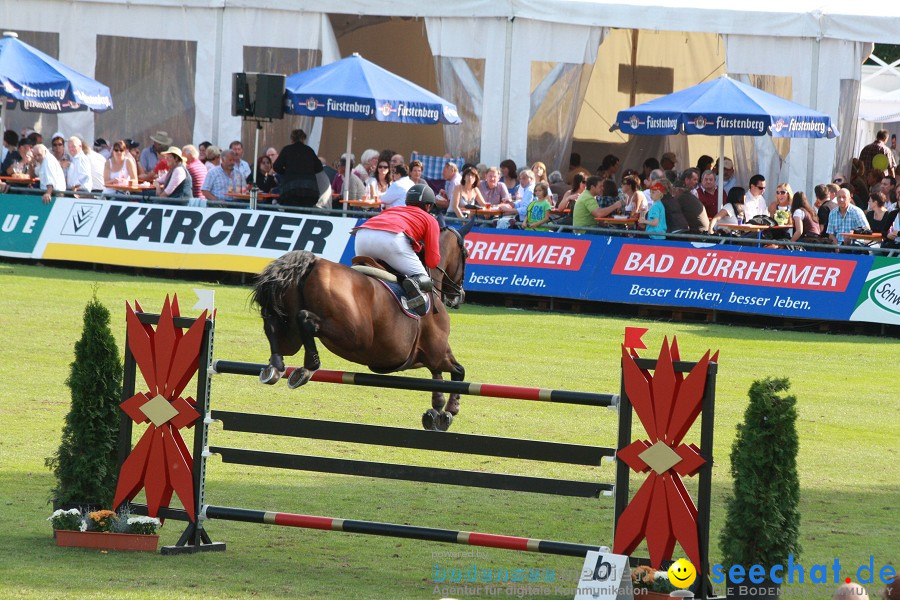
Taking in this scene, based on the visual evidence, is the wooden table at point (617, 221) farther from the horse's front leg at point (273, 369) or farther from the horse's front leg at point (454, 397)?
the horse's front leg at point (273, 369)

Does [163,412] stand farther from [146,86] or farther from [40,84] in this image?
[146,86]

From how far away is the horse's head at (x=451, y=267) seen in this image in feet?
36.8

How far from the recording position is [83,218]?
23.9m

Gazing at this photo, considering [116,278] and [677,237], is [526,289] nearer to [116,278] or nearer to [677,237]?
[677,237]

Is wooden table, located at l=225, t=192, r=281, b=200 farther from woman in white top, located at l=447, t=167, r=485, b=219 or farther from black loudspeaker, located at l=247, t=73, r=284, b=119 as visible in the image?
woman in white top, located at l=447, t=167, r=485, b=219

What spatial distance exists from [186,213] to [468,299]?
491 centimetres

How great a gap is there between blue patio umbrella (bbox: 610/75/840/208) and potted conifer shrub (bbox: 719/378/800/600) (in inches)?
593

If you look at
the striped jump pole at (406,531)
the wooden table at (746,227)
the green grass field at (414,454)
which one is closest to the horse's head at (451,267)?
the green grass field at (414,454)

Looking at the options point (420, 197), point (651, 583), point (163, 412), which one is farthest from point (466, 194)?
point (651, 583)

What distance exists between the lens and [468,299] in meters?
23.0

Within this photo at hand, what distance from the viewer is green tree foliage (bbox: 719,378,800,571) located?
8117 mm

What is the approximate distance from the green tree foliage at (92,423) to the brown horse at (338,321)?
1202 mm

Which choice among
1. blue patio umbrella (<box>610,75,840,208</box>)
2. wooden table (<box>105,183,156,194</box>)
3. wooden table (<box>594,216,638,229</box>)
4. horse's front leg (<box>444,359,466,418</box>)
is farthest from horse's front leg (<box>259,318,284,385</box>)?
wooden table (<box>105,183,156,194</box>)

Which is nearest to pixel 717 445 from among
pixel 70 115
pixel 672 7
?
pixel 672 7
